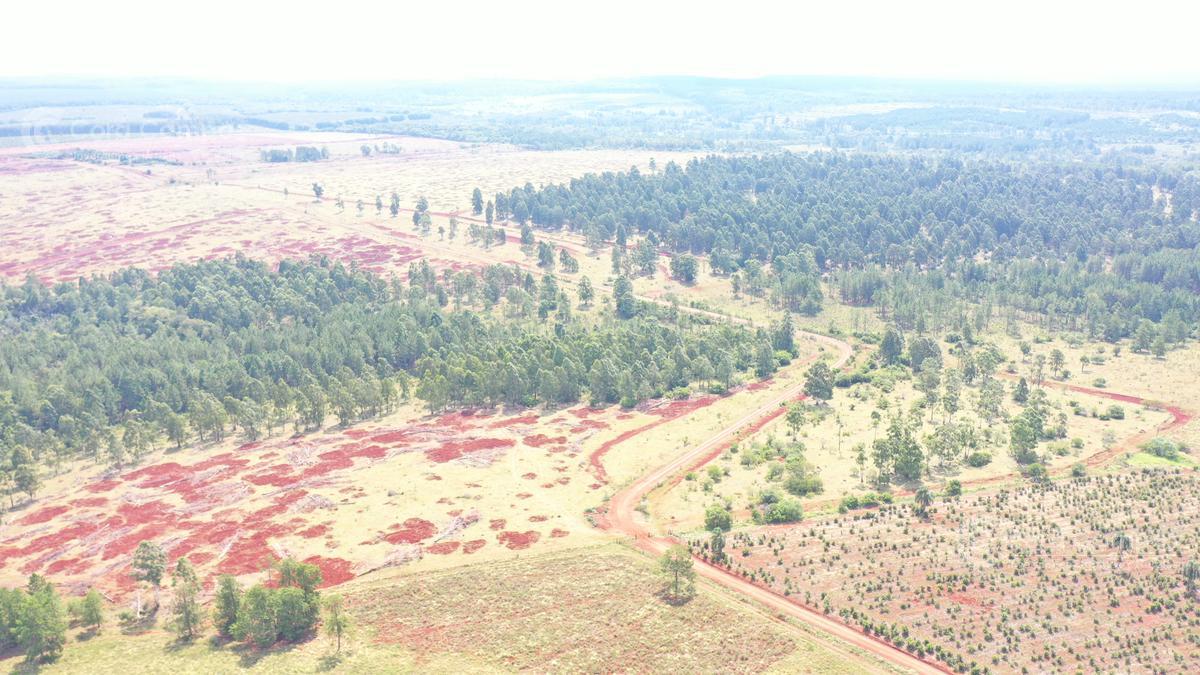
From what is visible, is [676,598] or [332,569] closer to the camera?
[676,598]

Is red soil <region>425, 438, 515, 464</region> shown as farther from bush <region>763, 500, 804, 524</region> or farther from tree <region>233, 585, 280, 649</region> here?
tree <region>233, 585, 280, 649</region>

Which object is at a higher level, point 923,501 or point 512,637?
point 923,501

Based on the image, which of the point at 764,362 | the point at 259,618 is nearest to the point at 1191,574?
the point at 764,362

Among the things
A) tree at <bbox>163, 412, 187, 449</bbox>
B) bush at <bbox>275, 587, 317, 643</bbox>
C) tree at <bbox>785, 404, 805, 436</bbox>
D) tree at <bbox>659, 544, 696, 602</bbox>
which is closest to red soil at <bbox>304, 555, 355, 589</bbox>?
bush at <bbox>275, 587, 317, 643</bbox>

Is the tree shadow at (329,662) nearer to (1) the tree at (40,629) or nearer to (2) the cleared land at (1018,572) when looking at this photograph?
(1) the tree at (40,629)

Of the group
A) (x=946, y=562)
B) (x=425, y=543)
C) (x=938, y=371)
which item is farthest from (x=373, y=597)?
(x=938, y=371)

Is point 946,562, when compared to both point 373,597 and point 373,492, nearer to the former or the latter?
point 373,597

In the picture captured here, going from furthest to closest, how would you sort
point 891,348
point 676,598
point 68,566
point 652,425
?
point 891,348
point 652,425
point 68,566
point 676,598

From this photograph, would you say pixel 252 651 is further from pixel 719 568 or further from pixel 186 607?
pixel 719 568

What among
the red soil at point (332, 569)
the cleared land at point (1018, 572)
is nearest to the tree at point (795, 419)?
the cleared land at point (1018, 572)
